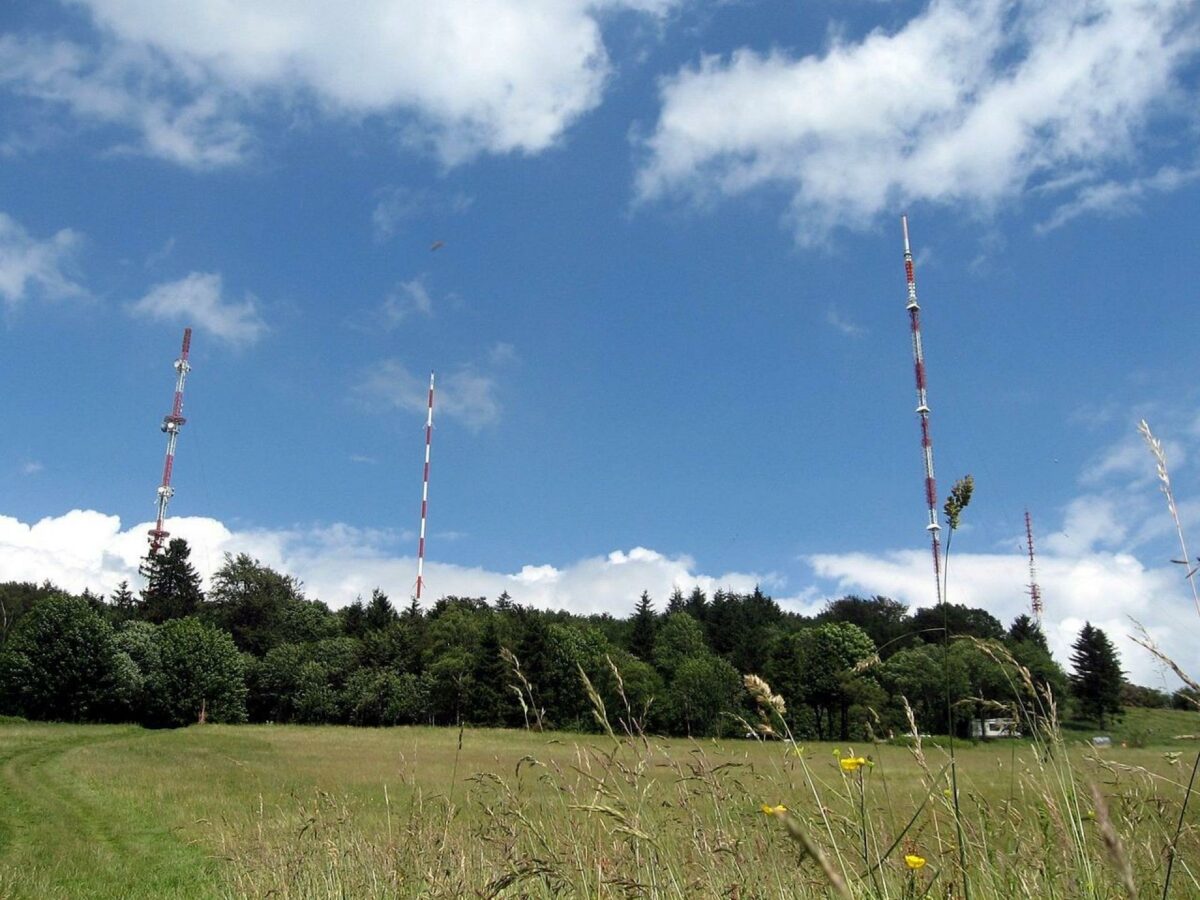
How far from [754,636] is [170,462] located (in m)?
63.9

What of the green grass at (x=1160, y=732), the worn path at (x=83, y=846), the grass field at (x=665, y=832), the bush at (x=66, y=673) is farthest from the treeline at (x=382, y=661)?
the grass field at (x=665, y=832)

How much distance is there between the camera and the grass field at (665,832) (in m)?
3.31

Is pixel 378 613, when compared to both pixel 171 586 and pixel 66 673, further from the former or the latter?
pixel 66 673

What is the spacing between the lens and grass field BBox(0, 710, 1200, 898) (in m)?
3.31

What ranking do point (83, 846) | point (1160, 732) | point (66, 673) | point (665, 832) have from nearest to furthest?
point (665, 832) < point (1160, 732) < point (83, 846) < point (66, 673)

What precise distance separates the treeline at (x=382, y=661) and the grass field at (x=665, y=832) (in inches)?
1817

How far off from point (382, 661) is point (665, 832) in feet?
297

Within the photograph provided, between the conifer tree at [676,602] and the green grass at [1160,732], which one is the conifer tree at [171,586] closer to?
the conifer tree at [676,602]

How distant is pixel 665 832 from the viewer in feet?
16.8

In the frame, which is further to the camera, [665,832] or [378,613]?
[378,613]

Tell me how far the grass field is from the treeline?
46.2 meters

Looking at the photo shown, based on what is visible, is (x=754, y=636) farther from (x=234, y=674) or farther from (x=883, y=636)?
(x=234, y=674)

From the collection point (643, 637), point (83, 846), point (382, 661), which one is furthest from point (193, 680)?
point (83, 846)

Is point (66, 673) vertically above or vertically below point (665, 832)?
below
